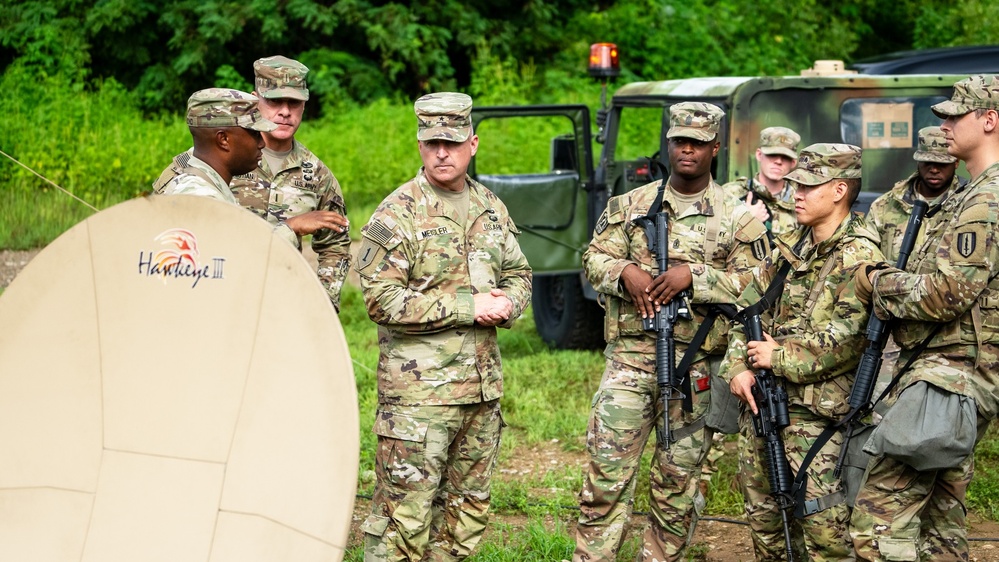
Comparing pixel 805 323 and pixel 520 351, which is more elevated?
pixel 805 323

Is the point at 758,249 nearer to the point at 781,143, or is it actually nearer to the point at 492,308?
the point at 492,308

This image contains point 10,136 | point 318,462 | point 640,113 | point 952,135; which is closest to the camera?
point 318,462

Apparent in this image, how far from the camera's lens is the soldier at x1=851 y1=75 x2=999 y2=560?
12.4 ft

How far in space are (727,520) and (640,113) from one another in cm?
422

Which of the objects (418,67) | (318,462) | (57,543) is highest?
(418,67)

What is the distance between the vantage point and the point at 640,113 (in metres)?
9.00

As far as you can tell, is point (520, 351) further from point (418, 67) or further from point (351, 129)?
point (418, 67)

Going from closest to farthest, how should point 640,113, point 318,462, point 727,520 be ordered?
1. point 318,462
2. point 727,520
3. point 640,113

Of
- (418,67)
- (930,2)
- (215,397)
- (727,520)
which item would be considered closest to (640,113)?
(727,520)

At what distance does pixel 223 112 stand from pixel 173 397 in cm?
107

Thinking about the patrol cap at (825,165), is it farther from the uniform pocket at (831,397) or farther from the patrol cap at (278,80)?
the patrol cap at (278,80)

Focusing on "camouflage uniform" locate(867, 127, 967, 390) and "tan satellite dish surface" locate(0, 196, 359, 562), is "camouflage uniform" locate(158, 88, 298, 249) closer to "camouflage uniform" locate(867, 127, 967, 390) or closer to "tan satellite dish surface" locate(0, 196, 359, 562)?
"tan satellite dish surface" locate(0, 196, 359, 562)

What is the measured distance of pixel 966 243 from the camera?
3.78 metres

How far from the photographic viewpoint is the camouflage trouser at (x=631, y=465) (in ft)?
15.0
